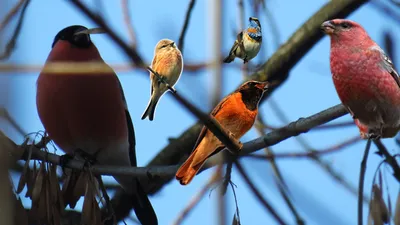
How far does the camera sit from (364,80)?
8.44 feet

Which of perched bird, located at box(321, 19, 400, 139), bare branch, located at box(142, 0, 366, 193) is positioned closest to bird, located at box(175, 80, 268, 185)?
perched bird, located at box(321, 19, 400, 139)

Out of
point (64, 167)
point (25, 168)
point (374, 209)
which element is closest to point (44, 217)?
point (25, 168)

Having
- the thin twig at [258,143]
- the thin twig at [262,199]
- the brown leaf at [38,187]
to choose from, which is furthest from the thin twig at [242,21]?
the thin twig at [262,199]

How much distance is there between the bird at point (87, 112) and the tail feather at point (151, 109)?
777mm

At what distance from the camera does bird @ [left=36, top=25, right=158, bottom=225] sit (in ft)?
10.5

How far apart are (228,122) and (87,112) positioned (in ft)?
4.02

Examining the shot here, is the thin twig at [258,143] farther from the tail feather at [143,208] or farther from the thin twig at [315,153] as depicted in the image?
the tail feather at [143,208]

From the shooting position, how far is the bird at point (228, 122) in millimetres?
2115

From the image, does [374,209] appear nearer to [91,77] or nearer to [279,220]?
[279,220]

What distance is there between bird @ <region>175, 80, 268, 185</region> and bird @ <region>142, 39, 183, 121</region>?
0.61 feet

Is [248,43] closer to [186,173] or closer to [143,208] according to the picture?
[186,173]

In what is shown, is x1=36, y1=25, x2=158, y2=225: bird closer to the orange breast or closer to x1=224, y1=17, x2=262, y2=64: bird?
the orange breast

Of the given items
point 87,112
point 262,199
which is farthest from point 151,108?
point 262,199

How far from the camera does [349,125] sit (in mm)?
1525
